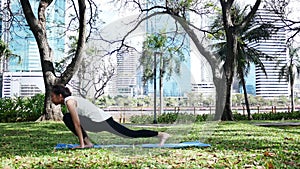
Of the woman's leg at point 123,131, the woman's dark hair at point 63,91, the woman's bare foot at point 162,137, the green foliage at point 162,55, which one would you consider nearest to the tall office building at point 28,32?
the woman's dark hair at point 63,91

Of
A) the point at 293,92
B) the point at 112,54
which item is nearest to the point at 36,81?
the point at 112,54

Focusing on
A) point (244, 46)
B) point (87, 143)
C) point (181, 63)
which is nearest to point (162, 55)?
point (181, 63)

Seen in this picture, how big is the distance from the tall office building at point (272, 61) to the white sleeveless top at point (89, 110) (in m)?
12.2

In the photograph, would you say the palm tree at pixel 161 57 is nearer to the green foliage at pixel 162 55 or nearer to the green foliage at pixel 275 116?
the green foliage at pixel 162 55

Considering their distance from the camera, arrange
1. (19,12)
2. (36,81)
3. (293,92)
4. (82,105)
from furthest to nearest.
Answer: (293,92)
(36,81)
(19,12)
(82,105)

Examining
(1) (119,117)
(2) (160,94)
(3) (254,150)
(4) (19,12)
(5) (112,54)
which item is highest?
(4) (19,12)

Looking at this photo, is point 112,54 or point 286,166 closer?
point 286,166

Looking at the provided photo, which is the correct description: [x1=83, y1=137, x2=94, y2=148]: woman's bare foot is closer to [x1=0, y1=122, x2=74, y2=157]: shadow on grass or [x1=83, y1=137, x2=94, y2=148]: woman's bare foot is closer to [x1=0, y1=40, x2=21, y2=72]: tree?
[x1=0, y1=122, x2=74, y2=157]: shadow on grass

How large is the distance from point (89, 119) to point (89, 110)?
0.13m

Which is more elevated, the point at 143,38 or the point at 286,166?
the point at 143,38

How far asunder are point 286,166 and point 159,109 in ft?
6.57

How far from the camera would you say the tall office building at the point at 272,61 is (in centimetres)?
1670

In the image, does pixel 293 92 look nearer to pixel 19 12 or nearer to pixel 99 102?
pixel 19 12

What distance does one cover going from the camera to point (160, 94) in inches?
198
